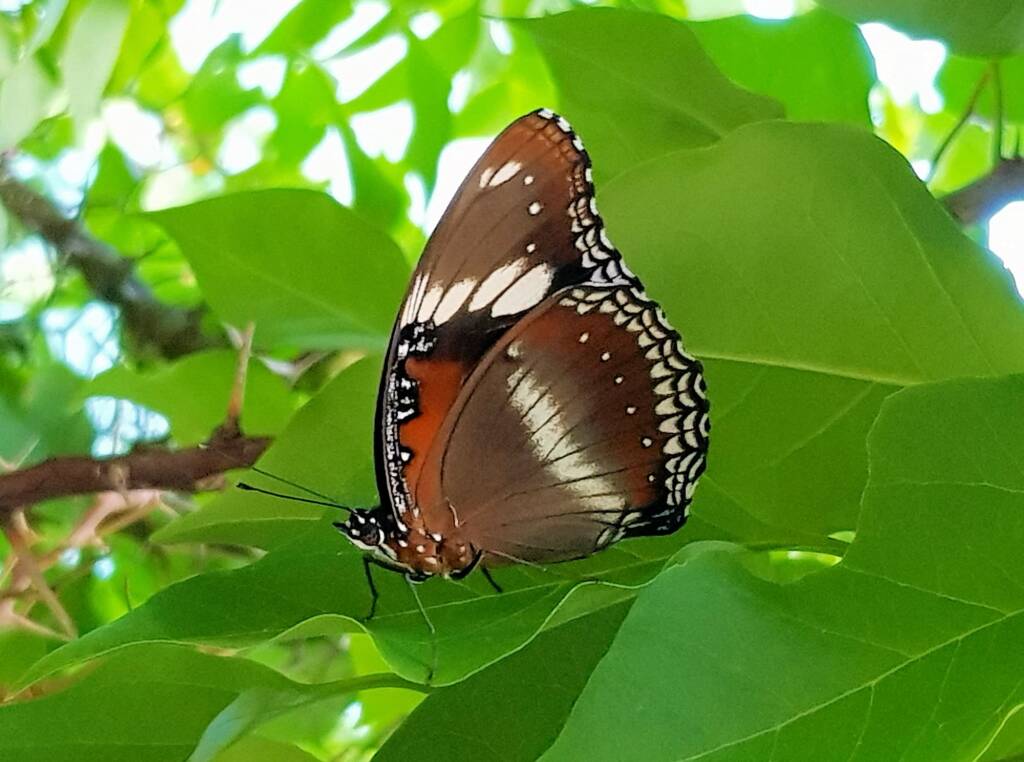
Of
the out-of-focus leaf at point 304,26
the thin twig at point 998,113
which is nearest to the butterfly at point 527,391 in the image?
the thin twig at point 998,113

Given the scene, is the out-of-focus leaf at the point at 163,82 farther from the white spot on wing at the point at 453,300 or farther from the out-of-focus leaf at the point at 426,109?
the white spot on wing at the point at 453,300

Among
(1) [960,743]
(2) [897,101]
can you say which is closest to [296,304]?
(1) [960,743]

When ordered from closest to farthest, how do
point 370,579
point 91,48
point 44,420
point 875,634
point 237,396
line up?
point 875,634 → point 370,579 → point 237,396 → point 91,48 → point 44,420

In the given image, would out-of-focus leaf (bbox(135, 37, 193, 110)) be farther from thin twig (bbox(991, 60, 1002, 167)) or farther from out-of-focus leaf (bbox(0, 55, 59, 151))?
thin twig (bbox(991, 60, 1002, 167))

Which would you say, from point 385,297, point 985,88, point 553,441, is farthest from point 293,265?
point 985,88

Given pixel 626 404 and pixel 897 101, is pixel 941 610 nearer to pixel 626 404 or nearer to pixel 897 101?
pixel 626 404

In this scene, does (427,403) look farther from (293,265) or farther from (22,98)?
(22,98)
